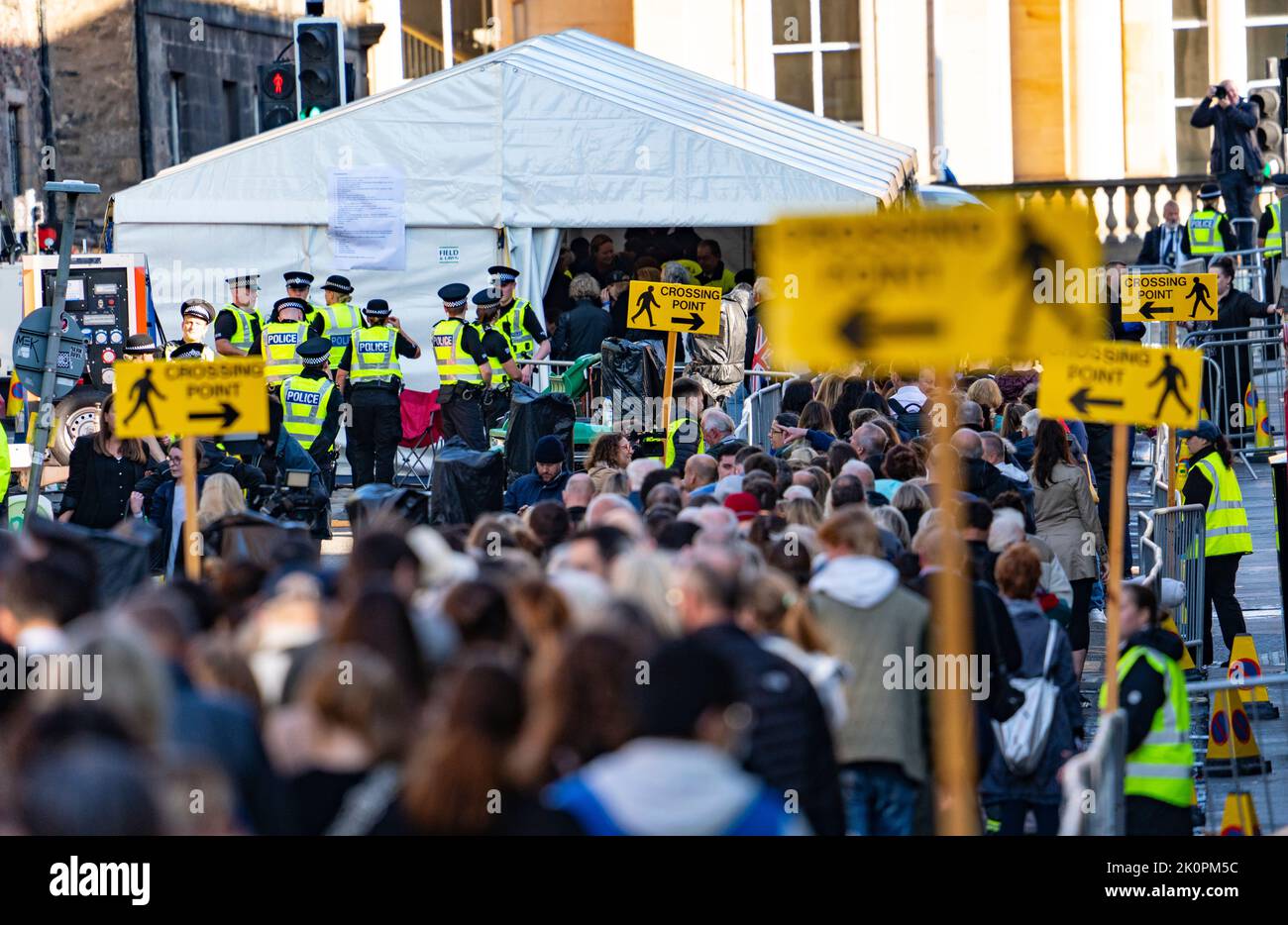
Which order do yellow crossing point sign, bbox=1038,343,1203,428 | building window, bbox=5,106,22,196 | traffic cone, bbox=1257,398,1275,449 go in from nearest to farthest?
1. yellow crossing point sign, bbox=1038,343,1203,428
2. traffic cone, bbox=1257,398,1275,449
3. building window, bbox=5,106,22,196

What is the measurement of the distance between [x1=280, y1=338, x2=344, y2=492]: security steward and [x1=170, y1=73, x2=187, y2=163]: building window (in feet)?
61.6

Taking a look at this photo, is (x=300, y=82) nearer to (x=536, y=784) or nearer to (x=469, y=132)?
(x=469, y=132)

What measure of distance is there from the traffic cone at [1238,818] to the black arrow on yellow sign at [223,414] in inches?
167

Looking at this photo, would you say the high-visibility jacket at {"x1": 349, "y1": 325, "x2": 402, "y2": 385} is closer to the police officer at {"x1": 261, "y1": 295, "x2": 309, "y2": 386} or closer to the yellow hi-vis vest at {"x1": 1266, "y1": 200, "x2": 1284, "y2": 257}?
the police officer at {"x1": 261, "y1": 295, "x2": 309, "y2": 386}

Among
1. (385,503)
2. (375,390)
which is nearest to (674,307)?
(375,390)

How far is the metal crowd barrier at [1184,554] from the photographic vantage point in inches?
533

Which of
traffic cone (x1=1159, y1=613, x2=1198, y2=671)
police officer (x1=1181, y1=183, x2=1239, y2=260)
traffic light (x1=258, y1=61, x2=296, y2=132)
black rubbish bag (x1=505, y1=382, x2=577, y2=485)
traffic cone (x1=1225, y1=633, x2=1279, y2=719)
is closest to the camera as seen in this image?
traffic cone (x1=1159, y1=613, x2=1198, y2=671)

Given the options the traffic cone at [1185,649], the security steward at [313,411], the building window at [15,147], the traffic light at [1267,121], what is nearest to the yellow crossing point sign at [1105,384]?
the traffic cone at [1185,649]

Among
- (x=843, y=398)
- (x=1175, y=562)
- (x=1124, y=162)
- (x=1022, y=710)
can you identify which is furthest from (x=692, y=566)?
(x=1124, y=162)

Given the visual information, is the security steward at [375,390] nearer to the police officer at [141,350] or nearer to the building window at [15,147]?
the police officer at [141,350]

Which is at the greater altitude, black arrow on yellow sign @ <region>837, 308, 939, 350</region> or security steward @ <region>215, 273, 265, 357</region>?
security steward @ <region>215, 273, 265, 357</region>

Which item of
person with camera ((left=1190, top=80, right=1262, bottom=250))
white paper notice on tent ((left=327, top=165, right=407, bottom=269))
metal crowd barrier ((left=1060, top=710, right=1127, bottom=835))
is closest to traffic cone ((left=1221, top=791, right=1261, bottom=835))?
metal crowd barrier ((left=1060, top=710, right=1127, bottom=835))

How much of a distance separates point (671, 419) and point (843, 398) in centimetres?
130

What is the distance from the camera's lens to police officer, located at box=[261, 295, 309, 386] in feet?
59.7
